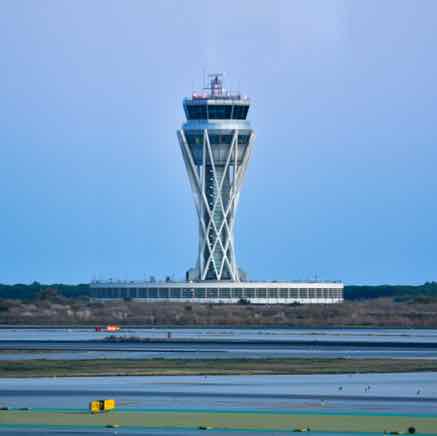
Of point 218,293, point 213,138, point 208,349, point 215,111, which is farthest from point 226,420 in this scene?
point 215,111

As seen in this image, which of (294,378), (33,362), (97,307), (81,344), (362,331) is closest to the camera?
(294,378)

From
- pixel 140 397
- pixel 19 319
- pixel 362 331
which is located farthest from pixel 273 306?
pixel 140 397

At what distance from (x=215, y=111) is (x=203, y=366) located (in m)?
118

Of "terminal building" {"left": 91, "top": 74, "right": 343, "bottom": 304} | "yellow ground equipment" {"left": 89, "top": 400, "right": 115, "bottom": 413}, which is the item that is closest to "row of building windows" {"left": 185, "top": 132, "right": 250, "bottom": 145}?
"terminal building" {"left": 91, "top": 74, "right": 343, "bottom": 304}

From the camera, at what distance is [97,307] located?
6816 inches

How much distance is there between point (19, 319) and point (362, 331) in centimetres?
4476

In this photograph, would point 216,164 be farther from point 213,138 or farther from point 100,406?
point 100,406

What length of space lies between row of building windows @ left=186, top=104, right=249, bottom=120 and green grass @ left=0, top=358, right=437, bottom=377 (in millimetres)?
112474

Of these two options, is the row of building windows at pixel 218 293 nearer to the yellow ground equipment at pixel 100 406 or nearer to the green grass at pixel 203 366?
the green grass at pixel 203 366

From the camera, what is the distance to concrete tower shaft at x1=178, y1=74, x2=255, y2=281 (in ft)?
612

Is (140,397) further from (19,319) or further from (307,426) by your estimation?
(19,319)

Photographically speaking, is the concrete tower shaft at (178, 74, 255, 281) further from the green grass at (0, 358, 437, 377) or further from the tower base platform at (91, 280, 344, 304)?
the green grass at (0, 358, 437, 377)

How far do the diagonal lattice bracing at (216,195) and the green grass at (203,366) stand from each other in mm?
113404

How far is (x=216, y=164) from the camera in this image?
7426 inches
